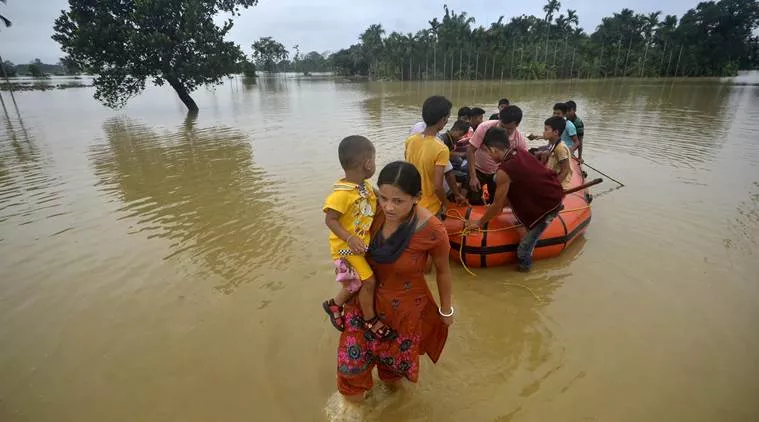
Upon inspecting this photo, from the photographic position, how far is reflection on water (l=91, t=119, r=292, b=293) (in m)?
4.73

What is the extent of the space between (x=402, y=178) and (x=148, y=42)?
20.4 m

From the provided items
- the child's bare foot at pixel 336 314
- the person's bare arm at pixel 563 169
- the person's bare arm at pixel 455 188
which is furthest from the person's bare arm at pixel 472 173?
the child's bare foot at pixel 336 314

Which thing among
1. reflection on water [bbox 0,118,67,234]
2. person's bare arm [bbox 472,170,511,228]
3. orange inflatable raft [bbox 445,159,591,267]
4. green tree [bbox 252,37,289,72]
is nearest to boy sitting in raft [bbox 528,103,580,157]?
orange inflatable raft [bbox 445,159,591,267]

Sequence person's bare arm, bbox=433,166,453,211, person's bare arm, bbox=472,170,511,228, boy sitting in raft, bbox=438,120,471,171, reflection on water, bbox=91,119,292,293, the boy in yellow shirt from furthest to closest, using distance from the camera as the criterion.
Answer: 1. boy sitting in raft, bbox=438,120,471,171
2. reflection on water, bbox=91,119,292,293
3. person's bare arm, bbox=472,170,511,228
4. person's bare arm, bbox=433,166,453,211
5. the boy in yellow shirt

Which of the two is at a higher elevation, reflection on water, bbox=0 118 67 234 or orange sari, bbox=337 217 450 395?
orange sari, bbox=337 217 450 395

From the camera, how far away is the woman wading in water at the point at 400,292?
1.77 metres

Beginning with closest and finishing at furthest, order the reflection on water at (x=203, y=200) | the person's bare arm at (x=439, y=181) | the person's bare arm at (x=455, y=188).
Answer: the person's bare arm at (x=439, y=181), the person's bare arm at (x=455, y=188), the reflection on water at (x=203, y=200)

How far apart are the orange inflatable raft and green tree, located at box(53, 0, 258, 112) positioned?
18894 mm

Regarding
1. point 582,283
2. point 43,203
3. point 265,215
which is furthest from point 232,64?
point 582,283

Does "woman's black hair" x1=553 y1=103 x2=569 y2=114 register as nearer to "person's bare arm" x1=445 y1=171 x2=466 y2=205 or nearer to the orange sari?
"person's bare arm" x1=445 y1=171 x2=466 y2=205

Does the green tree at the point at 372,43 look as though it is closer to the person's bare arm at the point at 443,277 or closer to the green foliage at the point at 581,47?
the green foliage at the point at 581,47

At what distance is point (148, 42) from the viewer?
56.4ft

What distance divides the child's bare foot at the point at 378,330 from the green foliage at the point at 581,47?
1920 inches

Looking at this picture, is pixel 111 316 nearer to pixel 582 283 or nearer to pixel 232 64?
pixel 582 283
